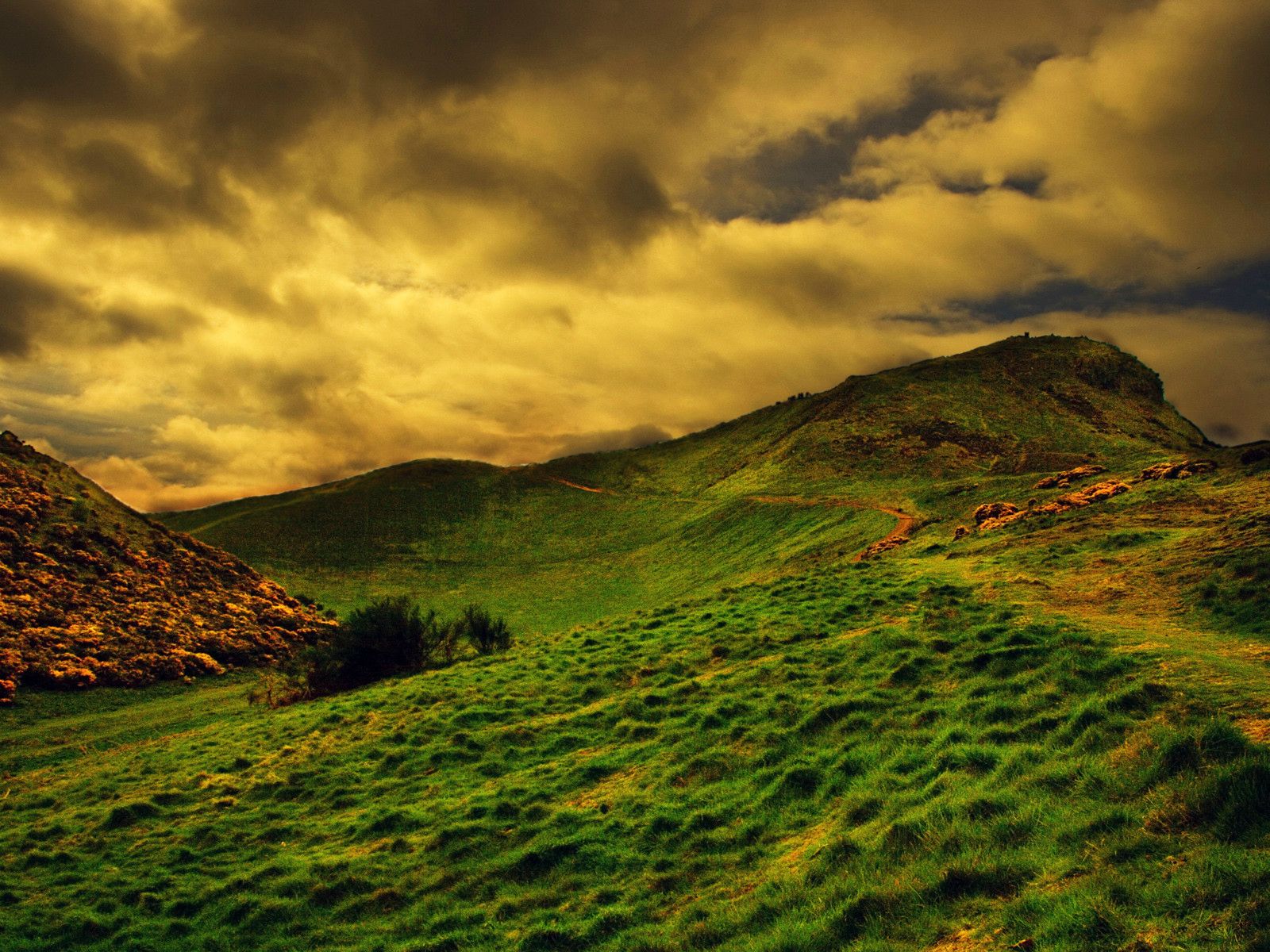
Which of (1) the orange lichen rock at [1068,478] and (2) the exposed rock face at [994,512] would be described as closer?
(2) the exposed rock face at [994,512]

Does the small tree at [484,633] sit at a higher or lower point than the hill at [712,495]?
lower

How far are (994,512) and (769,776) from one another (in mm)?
32992

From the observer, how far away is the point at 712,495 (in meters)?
112

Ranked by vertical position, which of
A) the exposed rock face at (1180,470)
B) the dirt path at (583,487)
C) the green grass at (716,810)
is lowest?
the green grass at (716,810)

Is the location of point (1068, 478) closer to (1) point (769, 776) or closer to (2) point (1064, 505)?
(2) point (1064, 505)

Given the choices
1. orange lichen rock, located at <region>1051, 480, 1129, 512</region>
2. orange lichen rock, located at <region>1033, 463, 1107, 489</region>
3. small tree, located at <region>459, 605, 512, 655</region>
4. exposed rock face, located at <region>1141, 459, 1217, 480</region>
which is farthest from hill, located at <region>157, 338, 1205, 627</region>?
small tree, located at <region>459, 605, 512, 655</region>

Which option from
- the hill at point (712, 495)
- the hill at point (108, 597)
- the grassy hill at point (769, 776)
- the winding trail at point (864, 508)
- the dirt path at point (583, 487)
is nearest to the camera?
the grassy hill at point (769, 776)

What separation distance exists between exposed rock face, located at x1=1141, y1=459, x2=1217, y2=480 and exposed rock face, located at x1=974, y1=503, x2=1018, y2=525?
24.7ft

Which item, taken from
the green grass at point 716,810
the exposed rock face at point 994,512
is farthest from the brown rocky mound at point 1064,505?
the green grass at point 716,810

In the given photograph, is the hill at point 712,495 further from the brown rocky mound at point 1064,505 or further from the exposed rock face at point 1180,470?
the exposed rock face at point 1180,470

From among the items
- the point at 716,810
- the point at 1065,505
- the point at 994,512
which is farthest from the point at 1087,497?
the point at 716,810

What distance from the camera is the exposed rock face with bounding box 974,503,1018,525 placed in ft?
134

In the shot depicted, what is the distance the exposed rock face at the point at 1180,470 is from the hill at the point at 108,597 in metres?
58.7

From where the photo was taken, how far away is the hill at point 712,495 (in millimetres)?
72562
